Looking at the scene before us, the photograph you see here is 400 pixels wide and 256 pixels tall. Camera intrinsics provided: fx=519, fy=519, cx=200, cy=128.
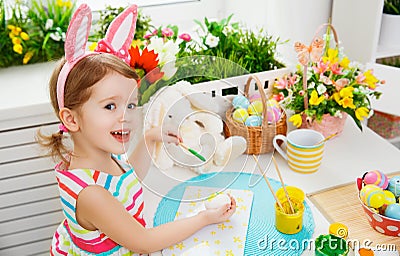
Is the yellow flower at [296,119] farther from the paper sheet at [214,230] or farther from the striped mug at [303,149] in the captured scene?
the paper sheet at [214,230]

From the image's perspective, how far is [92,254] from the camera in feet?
3.73

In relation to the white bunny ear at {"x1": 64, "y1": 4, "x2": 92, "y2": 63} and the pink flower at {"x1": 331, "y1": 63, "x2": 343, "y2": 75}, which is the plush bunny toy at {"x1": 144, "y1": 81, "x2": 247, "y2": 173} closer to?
the white bunny ear at {"x1": 64, "y1": 4, "x2": 92, "y2": 63}

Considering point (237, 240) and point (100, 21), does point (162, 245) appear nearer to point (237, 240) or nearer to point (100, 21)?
point (237, 240)

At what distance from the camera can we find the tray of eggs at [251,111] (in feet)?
4.09

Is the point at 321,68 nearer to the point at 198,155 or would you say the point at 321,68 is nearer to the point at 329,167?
the point at 329,167

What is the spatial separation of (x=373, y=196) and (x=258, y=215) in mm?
259

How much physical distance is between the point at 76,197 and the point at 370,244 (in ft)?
2.07

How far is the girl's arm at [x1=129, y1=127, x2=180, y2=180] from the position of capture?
111 centimetres

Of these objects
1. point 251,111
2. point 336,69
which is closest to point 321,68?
point 336,69

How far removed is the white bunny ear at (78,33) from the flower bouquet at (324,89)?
61 centimetres

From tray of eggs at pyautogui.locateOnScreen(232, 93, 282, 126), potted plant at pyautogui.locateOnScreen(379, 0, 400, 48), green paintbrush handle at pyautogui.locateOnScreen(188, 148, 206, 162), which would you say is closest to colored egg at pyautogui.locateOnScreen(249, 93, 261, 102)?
tray of eggs at pyautogui.locateOnScreen(232, 93, 282, 126)

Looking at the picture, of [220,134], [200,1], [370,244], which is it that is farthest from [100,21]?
Result: [370,244]

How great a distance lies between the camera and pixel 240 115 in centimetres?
124

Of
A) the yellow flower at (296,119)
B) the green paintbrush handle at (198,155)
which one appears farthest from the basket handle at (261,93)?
the green paintbrush handle at (198,155)
